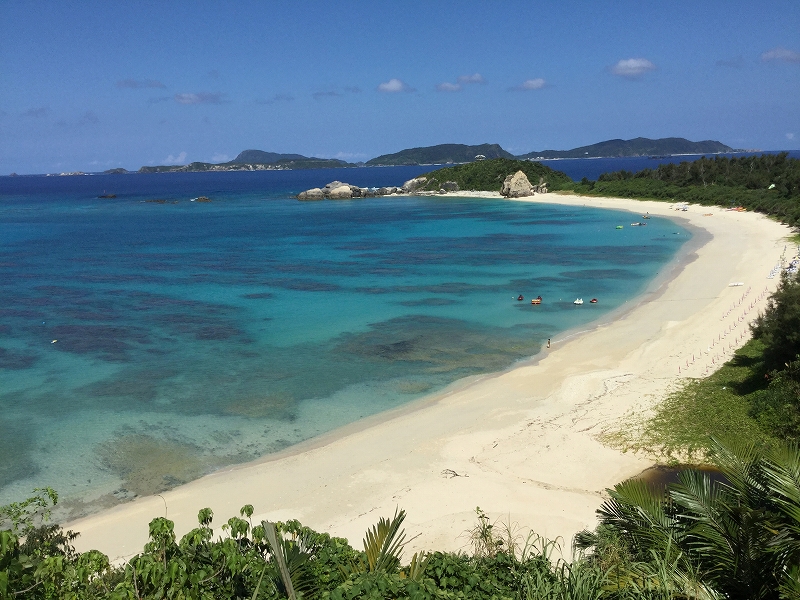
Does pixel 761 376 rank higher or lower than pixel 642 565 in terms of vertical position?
lower

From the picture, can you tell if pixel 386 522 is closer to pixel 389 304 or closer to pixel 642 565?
pixel 642 565

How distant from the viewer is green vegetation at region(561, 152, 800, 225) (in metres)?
72.8

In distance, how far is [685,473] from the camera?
8312 mm

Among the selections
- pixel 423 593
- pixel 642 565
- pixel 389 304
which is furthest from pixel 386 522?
pixel 389 304

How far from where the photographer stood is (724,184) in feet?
296

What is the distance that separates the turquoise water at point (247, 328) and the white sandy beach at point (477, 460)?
1590 mm

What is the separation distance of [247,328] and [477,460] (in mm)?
19764

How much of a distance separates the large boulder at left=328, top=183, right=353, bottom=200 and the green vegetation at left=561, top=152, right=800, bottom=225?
1816 inches

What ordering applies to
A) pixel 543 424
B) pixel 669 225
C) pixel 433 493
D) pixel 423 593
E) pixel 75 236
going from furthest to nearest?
pixel 75 236 < pixel 669 225 < pixel 543 424 < pixel 433 493 < pixel 423 593

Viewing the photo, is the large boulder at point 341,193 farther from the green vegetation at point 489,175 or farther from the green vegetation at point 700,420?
the green vegetation at point 700,420

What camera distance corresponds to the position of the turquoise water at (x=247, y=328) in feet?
70.9

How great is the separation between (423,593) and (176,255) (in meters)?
59.9

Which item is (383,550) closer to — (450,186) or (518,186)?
(518,186)

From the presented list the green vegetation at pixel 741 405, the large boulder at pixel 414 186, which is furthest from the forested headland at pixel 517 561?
the large boulder at pixel 414 186
